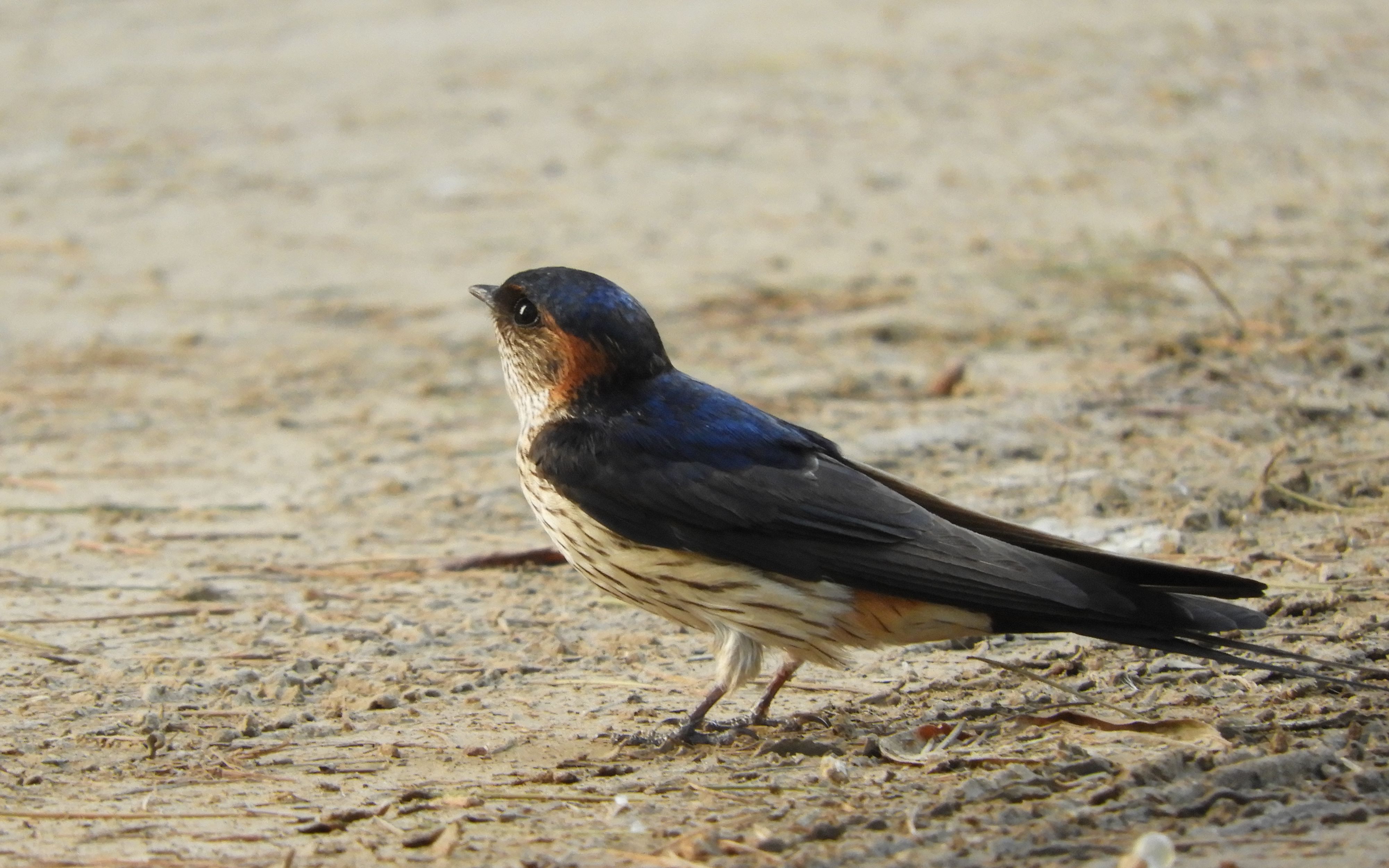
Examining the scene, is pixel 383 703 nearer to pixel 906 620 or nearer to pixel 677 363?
pixel 906 620

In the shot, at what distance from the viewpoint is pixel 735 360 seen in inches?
293

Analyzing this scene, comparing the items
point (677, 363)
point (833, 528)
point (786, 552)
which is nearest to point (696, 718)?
point (786, 552)

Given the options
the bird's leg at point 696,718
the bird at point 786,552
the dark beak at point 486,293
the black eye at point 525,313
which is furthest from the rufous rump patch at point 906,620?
the dark beak at point 486,293

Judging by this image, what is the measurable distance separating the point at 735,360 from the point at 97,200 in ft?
16.0

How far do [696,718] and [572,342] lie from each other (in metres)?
1.09

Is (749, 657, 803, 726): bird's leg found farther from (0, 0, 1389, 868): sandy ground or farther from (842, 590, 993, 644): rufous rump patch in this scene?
(842, 590, 993, 644): rufous rump patch

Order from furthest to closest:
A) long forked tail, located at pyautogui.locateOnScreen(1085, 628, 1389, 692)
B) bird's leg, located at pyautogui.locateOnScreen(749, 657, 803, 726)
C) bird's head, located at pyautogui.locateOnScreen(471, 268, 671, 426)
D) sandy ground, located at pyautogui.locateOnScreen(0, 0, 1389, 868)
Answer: bird's head, located at pyautogui.locateOnScreen(471, 268, 671, 426) → bird's leg, located at pyautogui.locateOnScreen(749, 657, 803, 726) → long forked tail, located at pyautogui.locateOnScreen(1085, 628, 1389, 692) → sandy ground, located at pyautogui.locateOnScreen(0, 0, 1389, 868)

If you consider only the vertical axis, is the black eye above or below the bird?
above

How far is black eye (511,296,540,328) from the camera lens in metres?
4.62

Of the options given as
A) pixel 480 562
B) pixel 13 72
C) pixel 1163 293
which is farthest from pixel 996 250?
pixel 13 72

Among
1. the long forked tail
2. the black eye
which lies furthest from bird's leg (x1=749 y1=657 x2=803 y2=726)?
the black eye

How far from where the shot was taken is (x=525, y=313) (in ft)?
15.4

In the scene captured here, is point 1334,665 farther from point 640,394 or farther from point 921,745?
point 640,394

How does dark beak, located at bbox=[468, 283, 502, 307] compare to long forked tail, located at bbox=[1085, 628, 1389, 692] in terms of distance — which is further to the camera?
dark beak, located at bbox=[468, 283, 502, 307]
